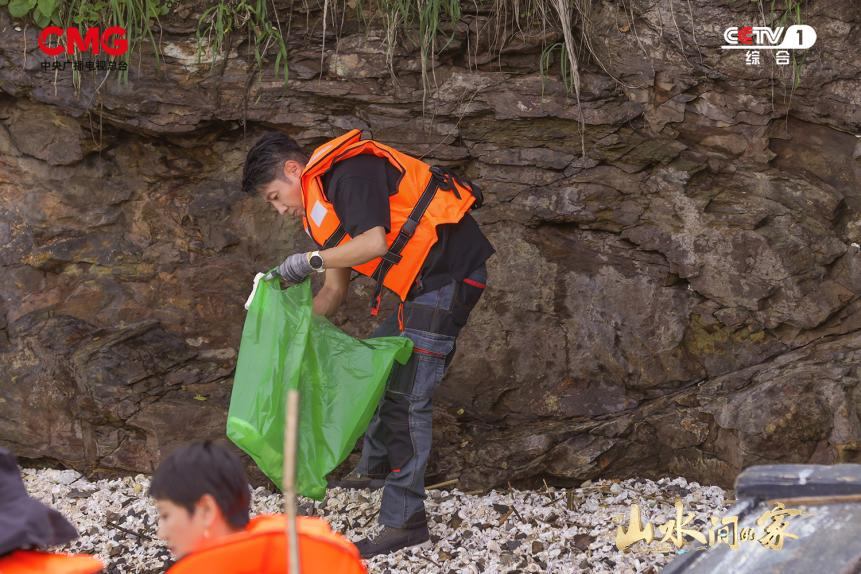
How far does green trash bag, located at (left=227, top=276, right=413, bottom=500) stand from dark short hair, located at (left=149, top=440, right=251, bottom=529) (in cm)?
128

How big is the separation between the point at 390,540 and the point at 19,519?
1871 millimetres

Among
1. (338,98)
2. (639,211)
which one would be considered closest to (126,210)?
(338,98)

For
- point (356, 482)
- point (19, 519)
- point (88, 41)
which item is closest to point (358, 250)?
point (356, 482)

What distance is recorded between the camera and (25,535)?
1.73 m

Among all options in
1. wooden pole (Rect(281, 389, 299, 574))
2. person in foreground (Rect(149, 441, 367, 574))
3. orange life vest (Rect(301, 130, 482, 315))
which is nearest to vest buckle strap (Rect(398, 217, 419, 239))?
orange life vest (Rect(301, 130, 482, 315))

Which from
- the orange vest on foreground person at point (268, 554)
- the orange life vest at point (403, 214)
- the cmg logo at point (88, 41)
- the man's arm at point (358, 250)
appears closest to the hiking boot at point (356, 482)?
the orange life vest at point (403, 214)

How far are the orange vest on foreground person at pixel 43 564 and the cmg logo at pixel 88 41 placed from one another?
10.0 feet

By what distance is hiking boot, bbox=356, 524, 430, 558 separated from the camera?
342 cm

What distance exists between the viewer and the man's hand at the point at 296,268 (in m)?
3.15

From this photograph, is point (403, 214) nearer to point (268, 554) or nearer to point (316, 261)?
point (316, 261)

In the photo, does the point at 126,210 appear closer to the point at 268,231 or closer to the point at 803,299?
the point at 268,231

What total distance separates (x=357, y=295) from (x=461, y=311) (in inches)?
46.4

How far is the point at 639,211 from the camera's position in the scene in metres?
4.29

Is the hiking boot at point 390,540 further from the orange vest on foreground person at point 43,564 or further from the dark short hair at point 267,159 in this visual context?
the orange vest on foreground person at point 43,564
